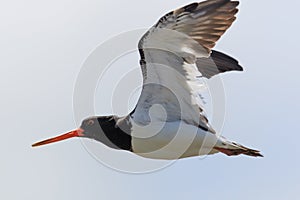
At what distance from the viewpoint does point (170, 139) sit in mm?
17312

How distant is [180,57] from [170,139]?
4.69 ft

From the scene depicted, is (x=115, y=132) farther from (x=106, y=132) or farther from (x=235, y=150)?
(x=235, y=150)

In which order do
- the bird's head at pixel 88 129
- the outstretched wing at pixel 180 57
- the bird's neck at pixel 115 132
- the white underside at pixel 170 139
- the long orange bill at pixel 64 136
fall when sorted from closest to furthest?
the outstretched wing at pixel 180 57
the white underside at pixel 170 139
the bird's neck at pixel 115 132
the bird's head at pixel 88 129
the long orange bill at pixel 64 136

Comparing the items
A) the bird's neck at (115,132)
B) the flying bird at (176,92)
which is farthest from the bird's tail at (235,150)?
the bird's neck at (115,132)

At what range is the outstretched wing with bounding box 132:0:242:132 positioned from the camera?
16.1 meters

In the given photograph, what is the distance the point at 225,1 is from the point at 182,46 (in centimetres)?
97

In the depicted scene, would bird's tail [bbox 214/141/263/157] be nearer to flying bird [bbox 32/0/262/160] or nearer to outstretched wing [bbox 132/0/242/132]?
flying bird [bbox 32/0/262/160]

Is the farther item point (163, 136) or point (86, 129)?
point (86, 129)

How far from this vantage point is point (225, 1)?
16.0 meters

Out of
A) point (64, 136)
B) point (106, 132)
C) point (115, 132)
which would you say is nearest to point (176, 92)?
point (115, 132)

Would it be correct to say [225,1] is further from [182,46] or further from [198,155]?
[198,155]

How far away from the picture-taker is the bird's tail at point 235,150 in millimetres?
17589

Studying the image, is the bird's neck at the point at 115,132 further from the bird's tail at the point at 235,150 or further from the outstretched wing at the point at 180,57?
the bird's tail at the point at 235,150

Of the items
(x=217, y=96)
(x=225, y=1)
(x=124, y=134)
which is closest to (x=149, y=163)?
(x=124, y=134)
